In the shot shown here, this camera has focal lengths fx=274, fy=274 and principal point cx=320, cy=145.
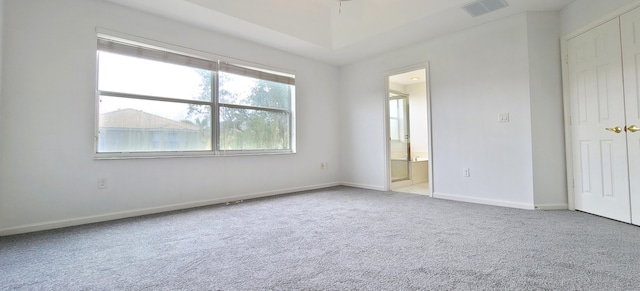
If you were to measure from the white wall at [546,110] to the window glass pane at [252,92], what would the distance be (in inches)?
137

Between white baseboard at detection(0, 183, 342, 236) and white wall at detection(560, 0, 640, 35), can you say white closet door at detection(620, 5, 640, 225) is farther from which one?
white baseboard at detection(0, 183, 342, 236)

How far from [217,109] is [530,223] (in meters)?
3.91

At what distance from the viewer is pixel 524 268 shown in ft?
5.57

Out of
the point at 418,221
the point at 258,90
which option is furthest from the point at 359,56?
the point at 418,221

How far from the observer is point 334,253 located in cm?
198

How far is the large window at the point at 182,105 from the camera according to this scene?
10.2 ft

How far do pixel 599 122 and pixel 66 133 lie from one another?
5525 mm

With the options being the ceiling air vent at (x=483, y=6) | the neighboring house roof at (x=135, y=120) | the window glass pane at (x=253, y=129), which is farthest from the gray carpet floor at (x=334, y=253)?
the ceiling air vent at (x=483, y=6)

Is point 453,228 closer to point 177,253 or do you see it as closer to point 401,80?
point 177,253

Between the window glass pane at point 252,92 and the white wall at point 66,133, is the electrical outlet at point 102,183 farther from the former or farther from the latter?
the window glass pane at point 252,92

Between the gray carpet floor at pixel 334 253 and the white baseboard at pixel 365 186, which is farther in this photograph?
the white baseboard at pixel 365 186

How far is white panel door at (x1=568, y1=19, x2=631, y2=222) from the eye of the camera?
2.71 metres

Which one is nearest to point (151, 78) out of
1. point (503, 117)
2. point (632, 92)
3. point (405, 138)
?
point (503, 117)

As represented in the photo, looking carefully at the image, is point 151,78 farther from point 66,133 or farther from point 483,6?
point 483,6
